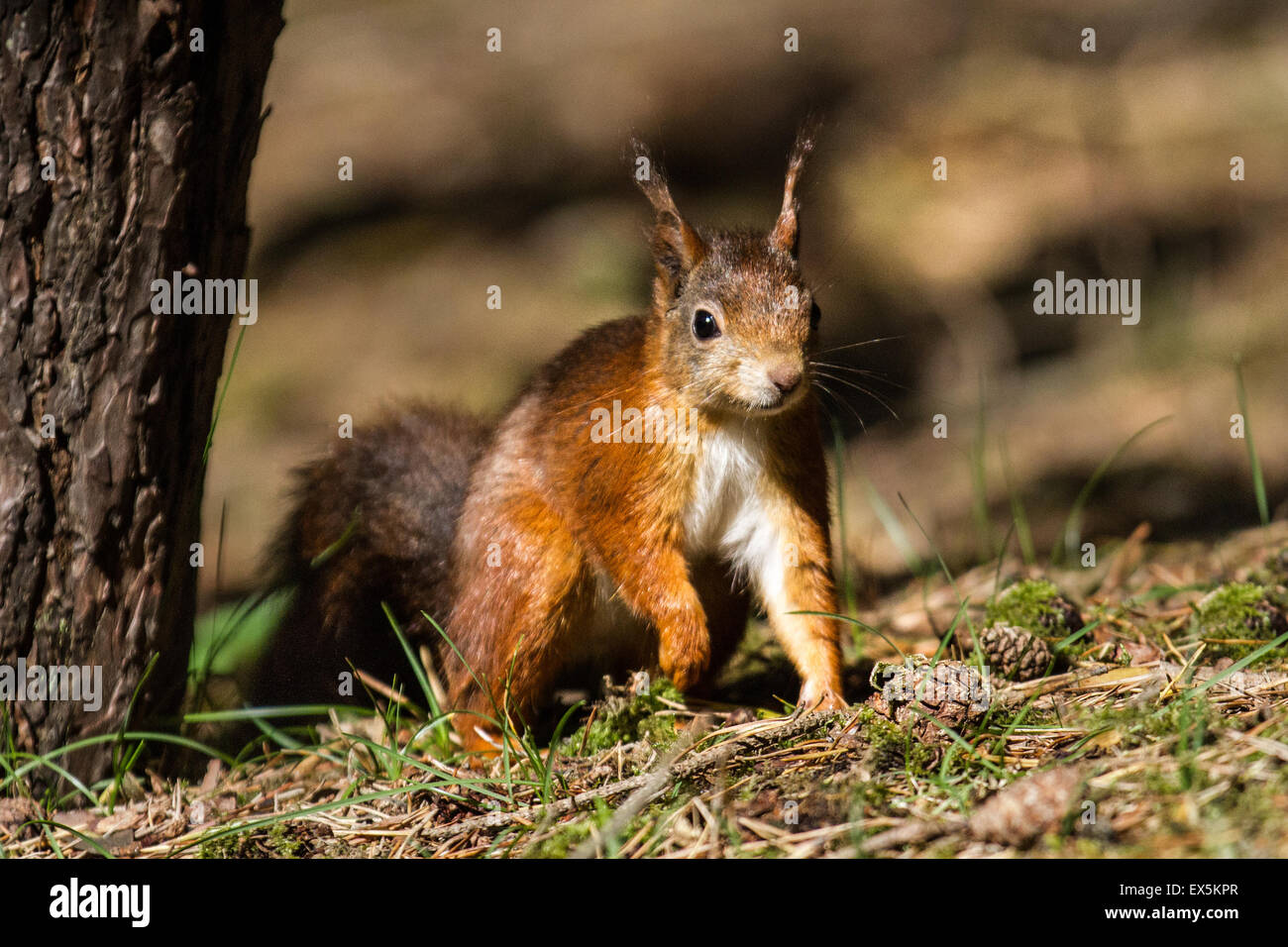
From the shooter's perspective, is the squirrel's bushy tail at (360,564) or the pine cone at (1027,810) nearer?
the pine cone at (1027,810)

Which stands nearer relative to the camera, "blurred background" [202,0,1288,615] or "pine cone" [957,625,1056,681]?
"pine cone" [957,625,1056,681]

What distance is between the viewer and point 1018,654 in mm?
2822

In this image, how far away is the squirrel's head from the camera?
112 inches

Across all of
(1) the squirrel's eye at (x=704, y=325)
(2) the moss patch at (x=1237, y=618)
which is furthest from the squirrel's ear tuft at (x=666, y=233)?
(2) the moss patch at (x=1237, y=618)

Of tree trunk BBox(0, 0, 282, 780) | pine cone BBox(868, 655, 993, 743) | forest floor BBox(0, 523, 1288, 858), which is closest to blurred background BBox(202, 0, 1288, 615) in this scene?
forest floor BBox(0, 523, 1288, 858)

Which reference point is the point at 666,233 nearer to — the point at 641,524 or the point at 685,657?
the point at 641,524

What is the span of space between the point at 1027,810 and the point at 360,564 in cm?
216

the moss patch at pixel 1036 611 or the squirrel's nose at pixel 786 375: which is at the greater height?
the squirrel's nose at pixel 786 375

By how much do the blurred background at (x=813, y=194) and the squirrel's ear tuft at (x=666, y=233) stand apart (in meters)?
3.28

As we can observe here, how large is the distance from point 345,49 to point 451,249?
180 centimetres

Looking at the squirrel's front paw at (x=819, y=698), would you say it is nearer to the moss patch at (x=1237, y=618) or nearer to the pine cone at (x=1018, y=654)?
the pine cone at (x=1018, y=654)

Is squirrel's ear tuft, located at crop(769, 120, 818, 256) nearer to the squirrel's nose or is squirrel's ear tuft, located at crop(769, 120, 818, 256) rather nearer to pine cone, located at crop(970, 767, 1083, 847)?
the squirrel's nose

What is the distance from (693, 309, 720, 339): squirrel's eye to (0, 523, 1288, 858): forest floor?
892 millimetres

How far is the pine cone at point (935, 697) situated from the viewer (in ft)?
7.94
